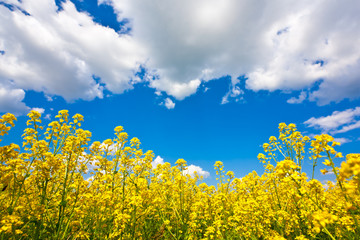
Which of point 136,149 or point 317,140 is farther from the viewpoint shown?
point 136,149

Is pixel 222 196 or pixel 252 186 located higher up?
pixel 252 186

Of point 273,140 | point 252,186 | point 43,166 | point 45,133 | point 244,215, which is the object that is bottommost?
point 244,215

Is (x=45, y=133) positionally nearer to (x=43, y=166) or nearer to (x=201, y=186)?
(x=43, y=166)

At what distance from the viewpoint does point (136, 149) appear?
16.7 feet

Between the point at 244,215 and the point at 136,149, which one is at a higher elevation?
the point at 136,149

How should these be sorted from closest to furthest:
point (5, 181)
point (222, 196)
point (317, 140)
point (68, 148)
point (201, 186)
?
point (317, 140), point (5, 181), point (68, 148), point (222, 196), point (201, 186)

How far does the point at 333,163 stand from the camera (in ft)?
6.32

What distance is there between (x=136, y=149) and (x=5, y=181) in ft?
8.95

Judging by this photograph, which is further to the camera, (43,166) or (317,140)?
(43,166)

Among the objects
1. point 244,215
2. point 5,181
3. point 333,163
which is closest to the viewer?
point 333,163

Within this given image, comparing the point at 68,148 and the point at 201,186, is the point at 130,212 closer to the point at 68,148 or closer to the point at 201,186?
the point at 68,148

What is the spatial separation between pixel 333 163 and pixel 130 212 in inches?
134

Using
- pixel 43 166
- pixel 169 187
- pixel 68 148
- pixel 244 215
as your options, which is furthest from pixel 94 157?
pixel 244 215

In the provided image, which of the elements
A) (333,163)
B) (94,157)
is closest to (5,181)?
(94,157)
